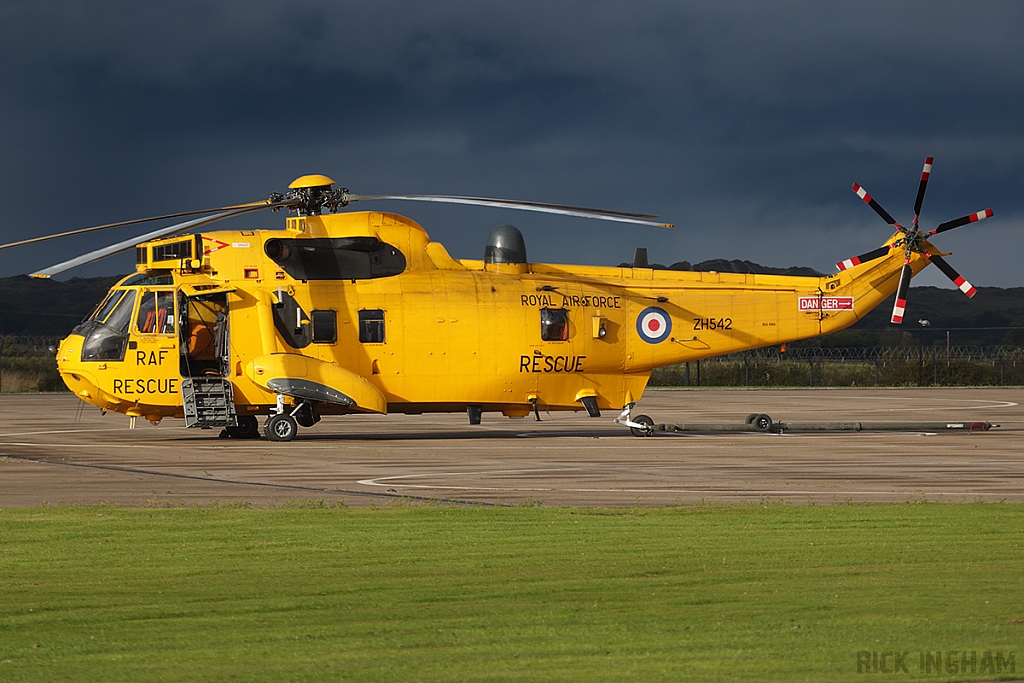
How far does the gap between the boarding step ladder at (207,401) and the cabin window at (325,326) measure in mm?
2305

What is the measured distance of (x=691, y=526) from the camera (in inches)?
476

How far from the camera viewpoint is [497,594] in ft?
28.8

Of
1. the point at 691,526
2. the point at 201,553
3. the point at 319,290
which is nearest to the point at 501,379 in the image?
the point at 319,290

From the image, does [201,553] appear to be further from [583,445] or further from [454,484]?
[583,445]

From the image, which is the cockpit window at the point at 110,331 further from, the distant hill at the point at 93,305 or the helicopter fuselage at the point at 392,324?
the distant hill at the point at 93,305

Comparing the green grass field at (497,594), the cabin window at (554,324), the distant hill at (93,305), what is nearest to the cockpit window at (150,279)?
the cabin window at (554,324)

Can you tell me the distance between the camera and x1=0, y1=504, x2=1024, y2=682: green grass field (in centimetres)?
687

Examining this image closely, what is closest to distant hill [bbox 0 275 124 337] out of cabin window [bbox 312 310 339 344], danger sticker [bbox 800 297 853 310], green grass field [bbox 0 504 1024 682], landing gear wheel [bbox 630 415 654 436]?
cabin window [bbox 312 310 339 344]

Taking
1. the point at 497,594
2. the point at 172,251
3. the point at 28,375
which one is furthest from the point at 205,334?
the point at 28,375

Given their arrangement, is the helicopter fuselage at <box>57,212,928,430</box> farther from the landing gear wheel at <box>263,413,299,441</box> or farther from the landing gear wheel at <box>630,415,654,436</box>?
the landing gear wheel at <box>630,415,654,436</box>

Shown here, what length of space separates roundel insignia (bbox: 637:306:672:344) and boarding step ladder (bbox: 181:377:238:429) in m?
10.1

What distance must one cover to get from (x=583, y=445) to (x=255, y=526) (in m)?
14.0

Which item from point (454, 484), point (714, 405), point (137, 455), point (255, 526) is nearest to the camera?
point (255, 526)

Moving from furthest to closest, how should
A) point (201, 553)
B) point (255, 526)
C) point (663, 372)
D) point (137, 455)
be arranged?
point (663, 372)
point (137, 455)
point (255, 526)
point (201, 553)
